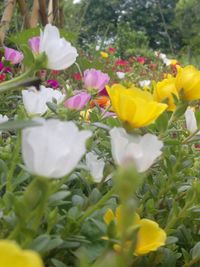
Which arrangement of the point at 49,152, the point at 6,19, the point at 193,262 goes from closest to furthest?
the point at 49,152 → the point at 193,262 → the point at 6,19

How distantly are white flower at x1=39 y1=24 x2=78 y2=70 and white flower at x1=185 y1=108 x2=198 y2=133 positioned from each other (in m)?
0.21

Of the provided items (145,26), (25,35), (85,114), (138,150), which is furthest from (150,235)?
(145,26)

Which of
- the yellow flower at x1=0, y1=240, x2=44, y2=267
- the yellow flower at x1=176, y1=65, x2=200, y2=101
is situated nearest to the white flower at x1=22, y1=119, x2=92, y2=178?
the yellow flower at x1=0, y1=240, x2=44, y2=267

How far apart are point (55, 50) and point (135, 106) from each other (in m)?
0.14

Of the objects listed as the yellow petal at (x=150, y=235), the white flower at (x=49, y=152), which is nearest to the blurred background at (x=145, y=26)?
the yellow petal at (x=150, y=235)

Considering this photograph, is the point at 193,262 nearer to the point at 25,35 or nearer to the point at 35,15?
the point at 25,35

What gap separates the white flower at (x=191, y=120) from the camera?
2.45 feet

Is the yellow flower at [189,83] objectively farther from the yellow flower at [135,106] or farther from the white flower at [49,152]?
the white flower at [49,152]

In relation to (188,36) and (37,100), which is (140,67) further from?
(188,36)

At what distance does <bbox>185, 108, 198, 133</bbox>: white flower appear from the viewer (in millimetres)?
746

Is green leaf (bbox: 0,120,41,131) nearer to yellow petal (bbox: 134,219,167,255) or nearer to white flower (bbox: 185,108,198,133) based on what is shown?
yellow petal (bbox: 134,219,167,255)

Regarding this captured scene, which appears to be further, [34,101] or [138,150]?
[34,101]

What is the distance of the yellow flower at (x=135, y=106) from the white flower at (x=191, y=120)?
15 centimetres

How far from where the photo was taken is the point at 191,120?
0.75 m
